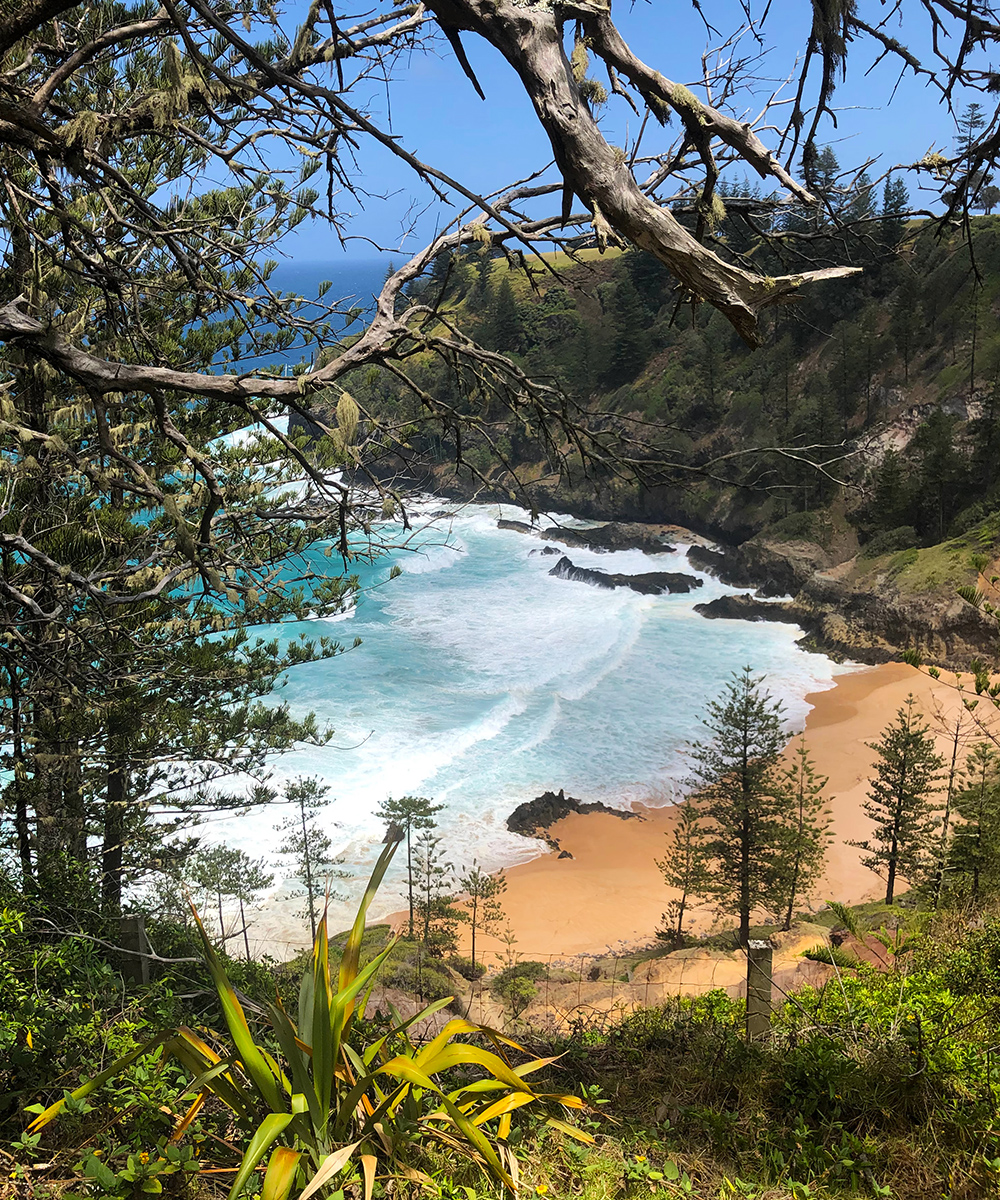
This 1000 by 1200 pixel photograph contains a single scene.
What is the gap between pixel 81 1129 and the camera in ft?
6.70

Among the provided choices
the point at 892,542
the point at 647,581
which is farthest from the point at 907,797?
the point at 647,581

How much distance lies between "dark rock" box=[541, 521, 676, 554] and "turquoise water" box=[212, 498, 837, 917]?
1.56 meters

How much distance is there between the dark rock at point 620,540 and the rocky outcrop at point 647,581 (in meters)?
2.89

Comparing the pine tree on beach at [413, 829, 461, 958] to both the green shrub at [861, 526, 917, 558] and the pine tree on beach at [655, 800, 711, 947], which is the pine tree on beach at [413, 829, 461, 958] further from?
the green shrub at [861, 526, 917, 558]

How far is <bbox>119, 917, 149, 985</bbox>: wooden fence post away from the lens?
2986 mm

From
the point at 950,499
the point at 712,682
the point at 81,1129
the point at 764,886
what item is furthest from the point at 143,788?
the point at 950,499

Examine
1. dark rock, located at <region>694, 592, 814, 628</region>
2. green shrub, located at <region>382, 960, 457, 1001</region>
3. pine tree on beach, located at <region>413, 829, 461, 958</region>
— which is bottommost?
pine tree on beach, located at <region>413, 829, 461, 958</region>

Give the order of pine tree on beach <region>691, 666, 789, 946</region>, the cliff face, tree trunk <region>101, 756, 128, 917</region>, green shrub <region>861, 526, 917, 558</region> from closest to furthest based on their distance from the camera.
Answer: tree trunk <region>101, 756, 128, 917</region>, pine tree on beach <region>691, 666, 789, 946</region>, the cliff face, green shrub <region>861, 526, 917, 558</region>

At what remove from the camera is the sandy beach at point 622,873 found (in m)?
12.9

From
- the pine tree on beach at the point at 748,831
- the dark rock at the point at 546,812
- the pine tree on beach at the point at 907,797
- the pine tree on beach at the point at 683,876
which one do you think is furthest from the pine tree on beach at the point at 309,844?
the pine tree on beach at the point at 907,797

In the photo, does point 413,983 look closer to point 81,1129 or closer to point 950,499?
point 81,1129

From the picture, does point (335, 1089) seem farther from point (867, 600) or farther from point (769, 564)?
point (769, 564)

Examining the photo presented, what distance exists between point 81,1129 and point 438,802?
1469 cm

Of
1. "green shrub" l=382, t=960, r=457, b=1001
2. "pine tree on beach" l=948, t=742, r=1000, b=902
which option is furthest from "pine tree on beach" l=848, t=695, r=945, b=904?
"green shrub" l=382, t=960, r=457, b=1001
